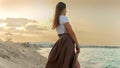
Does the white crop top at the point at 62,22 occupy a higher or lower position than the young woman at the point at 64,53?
higher

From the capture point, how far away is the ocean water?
10495 mm

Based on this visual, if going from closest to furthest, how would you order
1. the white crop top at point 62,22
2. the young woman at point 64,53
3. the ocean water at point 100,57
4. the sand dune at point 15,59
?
the white crop top at point 62,22 < the young woman at point 64,53 < the sand dune at point 15,59 < the ocean water at point 100,57

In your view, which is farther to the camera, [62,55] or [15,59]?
[15,59]

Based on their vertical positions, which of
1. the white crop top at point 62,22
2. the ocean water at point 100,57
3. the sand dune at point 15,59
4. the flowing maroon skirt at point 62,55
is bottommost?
the ocean water at point 100,57

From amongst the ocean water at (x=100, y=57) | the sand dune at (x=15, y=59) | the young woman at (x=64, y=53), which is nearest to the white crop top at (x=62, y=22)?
the young woman at (x=64, y=53)

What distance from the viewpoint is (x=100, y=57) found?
1107 cm

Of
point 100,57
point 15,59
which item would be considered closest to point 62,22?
point 15,59

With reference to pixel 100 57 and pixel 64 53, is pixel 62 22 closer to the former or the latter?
pixel 64 53

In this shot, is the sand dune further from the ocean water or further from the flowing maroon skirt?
the flowing maroon skirt

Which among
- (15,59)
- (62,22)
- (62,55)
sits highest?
(62,22)

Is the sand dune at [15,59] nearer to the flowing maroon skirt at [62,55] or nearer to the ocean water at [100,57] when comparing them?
the ocean water at [100,57]

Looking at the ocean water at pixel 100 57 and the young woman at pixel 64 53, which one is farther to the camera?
the ocean water at pixel 100 57

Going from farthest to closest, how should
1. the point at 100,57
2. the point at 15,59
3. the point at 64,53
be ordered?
the point at 100,57 < the point at 15,59 < the point at 64,53

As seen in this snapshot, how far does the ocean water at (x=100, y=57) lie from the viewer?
34.4 ft
